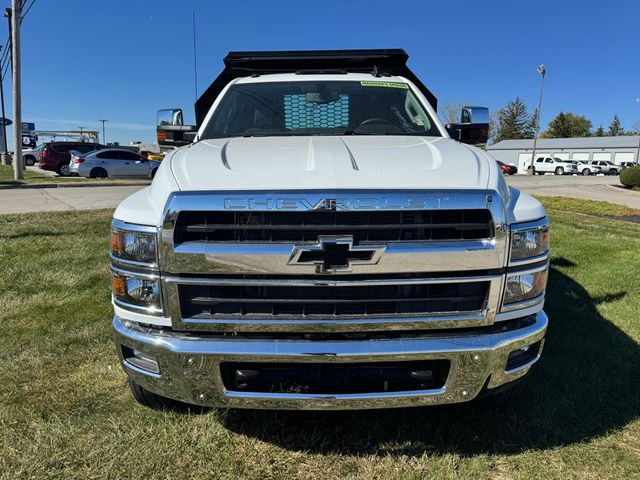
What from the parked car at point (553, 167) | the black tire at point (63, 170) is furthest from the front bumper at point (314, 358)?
the parked car at point (553, 167)

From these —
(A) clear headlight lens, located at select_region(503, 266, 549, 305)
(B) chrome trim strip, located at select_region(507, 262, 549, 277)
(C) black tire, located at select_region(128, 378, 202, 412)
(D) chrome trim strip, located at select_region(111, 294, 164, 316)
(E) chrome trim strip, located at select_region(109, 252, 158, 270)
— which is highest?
(B) chrome trim strip, located at select_region(507, 262, 549, 277)

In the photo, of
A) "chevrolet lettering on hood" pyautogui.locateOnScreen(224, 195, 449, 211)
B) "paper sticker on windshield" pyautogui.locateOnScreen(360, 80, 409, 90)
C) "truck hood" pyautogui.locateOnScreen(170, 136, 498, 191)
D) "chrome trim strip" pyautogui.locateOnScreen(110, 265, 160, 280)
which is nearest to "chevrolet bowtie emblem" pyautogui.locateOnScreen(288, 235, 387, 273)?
"chevrolet lettering on hood" pyautogui.locateOnScreen(224, 195, 449, 211)

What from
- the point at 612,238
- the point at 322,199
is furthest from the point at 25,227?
the point at 612,238

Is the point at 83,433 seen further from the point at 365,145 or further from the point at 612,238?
the point at 612,238

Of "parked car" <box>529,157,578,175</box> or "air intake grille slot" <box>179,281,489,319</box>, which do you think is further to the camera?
"parked car" <box>529,157,578,175</box>

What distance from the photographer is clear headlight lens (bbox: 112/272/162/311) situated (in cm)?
214

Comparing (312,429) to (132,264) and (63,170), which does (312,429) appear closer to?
(132,264)

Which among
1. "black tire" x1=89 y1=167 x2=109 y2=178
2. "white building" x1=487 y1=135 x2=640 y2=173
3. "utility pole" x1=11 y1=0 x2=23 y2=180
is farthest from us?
"white building" x1=487 y1=135 x2=640 y2=173

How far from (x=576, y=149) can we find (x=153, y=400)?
76692mm

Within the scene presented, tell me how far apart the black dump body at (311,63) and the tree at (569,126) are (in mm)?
99901

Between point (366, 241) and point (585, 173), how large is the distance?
56.8 meters

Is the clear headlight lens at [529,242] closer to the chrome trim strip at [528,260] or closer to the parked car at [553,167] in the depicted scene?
the chrome trim strip at [528,260]

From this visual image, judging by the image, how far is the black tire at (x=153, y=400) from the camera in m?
2.66

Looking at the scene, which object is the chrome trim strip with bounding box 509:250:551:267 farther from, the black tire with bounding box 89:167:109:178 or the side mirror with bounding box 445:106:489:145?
the black tire with bounding box 89:167:109:178
